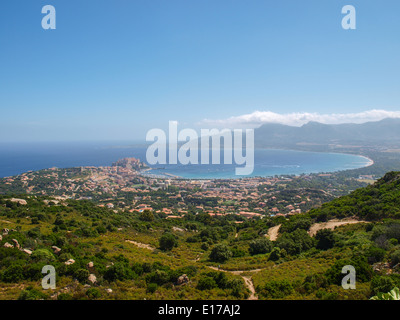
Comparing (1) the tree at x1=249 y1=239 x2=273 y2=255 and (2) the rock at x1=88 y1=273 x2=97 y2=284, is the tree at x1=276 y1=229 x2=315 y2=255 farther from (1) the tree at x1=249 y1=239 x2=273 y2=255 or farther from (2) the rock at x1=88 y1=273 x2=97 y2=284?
(2) the rock at x1=88 y1=273 x2=97 y2=284

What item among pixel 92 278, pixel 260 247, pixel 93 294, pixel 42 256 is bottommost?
pixel 260 247

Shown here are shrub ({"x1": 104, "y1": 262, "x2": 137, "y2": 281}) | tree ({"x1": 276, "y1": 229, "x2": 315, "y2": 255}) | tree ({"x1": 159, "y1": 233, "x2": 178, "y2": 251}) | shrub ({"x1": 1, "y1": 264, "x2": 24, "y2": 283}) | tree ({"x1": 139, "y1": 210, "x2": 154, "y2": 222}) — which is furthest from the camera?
tree ({"x1": 139, "y1": 210, "x2": 154, "y2": 222})

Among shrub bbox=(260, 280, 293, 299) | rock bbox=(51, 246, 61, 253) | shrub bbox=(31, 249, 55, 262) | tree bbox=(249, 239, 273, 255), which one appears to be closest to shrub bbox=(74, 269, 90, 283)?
shrub bbox=(31, 249, 55, 262)

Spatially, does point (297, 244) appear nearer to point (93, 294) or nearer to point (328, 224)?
point (328, 224)

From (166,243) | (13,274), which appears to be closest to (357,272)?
(166,243)

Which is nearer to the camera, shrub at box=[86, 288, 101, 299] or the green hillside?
shrub at box=[86, 288, 101, 299]

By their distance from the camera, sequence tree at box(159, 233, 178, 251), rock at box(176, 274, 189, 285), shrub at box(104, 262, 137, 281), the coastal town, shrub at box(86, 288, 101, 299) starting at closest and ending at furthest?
shrub at box(86, 288, 101, 299), shrub at box(104, 262, 137, 281), rock at box(176, 274, 189, 285), tree at box(159, 233, 178, 251), the coastal town

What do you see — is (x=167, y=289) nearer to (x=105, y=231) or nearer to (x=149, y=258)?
(x=149, y=258)

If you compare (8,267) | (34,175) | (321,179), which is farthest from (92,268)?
(321,179)
